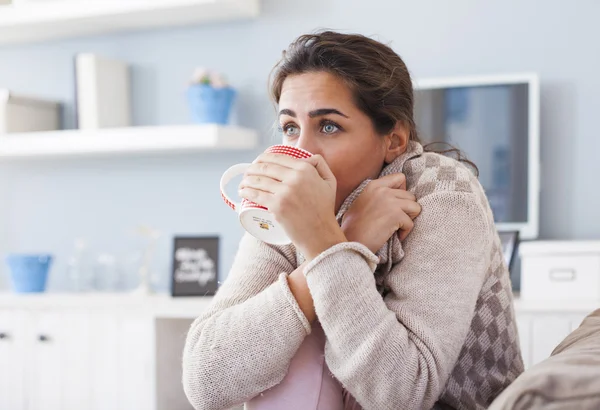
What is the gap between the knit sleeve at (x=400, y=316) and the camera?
3.49 feet

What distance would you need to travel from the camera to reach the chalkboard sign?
2.97 metres

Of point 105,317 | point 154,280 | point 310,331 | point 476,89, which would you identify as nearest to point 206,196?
point 154,280

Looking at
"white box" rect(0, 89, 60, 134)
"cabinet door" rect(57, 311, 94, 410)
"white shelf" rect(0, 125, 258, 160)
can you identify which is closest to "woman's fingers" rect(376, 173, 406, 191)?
"white shelf" rect(0, 125, 258, 160)

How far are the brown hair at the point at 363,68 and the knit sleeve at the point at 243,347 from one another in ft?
1.10

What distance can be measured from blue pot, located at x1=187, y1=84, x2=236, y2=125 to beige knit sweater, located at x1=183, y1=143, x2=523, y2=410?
1692 mm

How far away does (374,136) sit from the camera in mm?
1314

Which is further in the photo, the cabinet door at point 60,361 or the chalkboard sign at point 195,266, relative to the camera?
the chalkboard sign at point 195,266

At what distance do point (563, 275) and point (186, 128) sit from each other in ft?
4.79

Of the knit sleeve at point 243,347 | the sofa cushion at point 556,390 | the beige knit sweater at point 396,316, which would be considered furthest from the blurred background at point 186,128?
the sofa cushion at point 556,390

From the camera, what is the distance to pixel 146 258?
3.11m

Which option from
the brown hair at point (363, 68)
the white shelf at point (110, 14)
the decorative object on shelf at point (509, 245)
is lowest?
the decorative object on shelf at point (509, 245)

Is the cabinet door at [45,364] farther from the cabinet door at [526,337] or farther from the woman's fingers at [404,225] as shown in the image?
the woman's fingers at [404,225]

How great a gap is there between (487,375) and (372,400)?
0.81 ft

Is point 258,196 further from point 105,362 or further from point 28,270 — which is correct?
point 28,270
